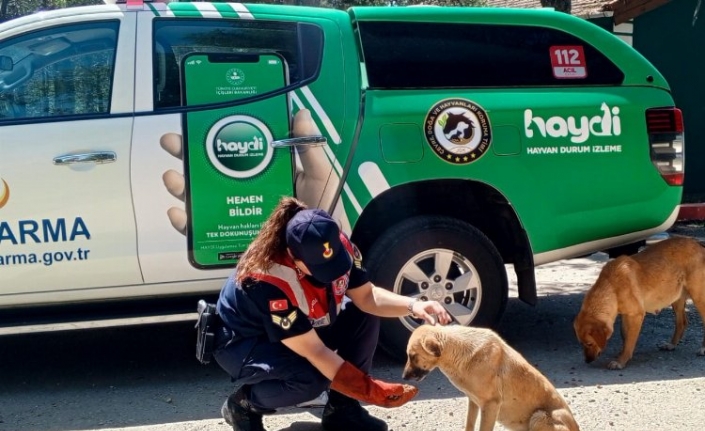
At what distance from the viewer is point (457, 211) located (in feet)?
15.9

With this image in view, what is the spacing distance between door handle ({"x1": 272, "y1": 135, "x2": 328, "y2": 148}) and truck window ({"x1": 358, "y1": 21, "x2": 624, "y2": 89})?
445 mm

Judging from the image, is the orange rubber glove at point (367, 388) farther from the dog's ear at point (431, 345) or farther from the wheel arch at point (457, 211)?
the wheel arch at point (457, 211)

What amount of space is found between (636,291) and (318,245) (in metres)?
2.31

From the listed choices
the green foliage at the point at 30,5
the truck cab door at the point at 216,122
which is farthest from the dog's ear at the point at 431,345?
the green foliage at the point at 30,5

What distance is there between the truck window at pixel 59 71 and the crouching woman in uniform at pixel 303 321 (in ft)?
4.73

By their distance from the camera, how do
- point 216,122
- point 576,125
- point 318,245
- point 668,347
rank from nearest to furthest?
point 318,245 < point 216,122 < point 576,125 < point 668,347

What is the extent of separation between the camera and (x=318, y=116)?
4.50 metres

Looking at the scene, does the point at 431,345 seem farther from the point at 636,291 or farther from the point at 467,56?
the point at 467,56

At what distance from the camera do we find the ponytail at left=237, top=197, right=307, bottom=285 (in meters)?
3.35

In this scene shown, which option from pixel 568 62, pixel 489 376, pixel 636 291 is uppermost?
pixel 568 62

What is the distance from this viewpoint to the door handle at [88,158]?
4.27 metres

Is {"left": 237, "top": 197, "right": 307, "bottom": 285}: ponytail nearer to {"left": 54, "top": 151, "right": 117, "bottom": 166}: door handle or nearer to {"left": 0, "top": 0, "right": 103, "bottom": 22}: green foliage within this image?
{"left": 54, "top": 151, "right": 117, "bottom": 166}: door handle

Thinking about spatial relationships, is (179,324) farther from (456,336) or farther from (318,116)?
(456,336)

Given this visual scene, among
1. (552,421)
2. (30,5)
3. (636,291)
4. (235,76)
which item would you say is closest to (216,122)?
(235,76)
